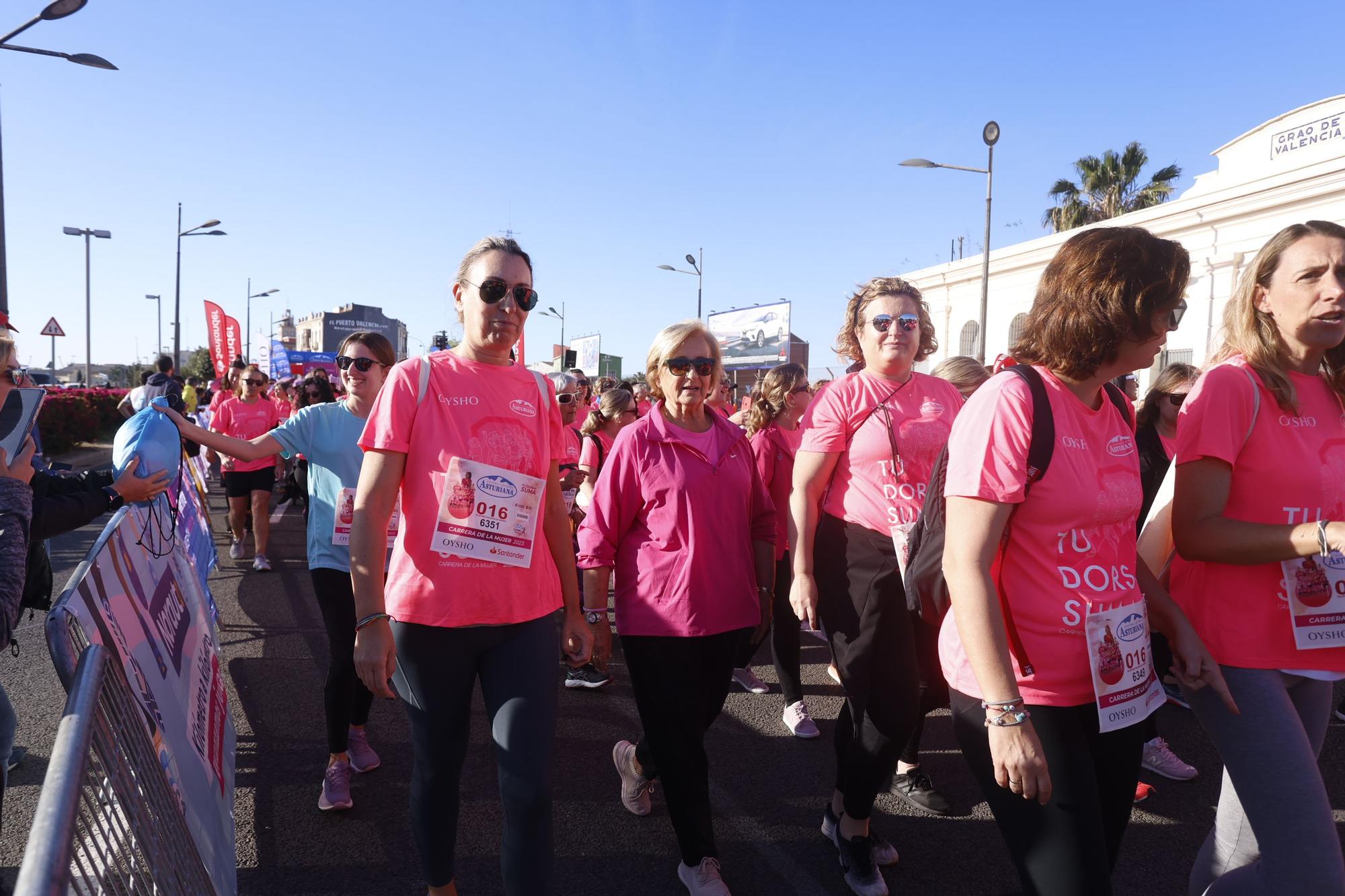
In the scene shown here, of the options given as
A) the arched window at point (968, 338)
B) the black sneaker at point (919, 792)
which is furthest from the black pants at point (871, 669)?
Answer: the arched window at point (968, 338)

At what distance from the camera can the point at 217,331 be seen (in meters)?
24.0

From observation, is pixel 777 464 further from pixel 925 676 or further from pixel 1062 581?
pixel 1062 581

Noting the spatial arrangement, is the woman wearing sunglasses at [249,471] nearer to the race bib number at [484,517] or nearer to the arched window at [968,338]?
the race bib number at [484,517]

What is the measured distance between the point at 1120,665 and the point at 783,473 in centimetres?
290

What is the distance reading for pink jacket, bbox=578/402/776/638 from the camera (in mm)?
2871

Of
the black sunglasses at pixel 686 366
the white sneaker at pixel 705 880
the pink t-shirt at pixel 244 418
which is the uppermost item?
the black sunglasses at pixel 686 366

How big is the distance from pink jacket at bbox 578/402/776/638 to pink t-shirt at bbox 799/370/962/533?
1.48 ft

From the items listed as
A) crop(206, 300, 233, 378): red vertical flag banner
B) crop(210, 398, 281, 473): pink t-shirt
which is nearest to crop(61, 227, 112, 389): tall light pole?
crop(206, 300, 233, 378): red vertical flag banner

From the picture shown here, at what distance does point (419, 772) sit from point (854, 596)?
1602mm

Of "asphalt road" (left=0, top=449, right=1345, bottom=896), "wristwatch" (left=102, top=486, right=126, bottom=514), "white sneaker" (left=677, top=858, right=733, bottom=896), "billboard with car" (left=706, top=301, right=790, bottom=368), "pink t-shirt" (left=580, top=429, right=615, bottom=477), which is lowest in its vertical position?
"asphalt road" (left=0, top=449, right=1345, bottom=896)

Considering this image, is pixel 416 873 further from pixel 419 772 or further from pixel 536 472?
pixel 536 472

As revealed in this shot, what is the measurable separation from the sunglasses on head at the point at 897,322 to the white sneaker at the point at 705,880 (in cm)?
208

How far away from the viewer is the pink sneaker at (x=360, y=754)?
3.88 metres

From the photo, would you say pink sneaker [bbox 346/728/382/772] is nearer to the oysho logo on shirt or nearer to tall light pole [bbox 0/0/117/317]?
the oysho logo on shirt
